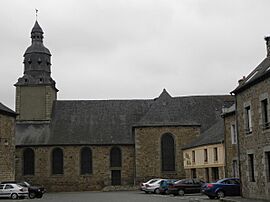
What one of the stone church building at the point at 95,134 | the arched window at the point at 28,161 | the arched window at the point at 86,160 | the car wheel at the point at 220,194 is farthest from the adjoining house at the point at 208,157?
the arched window at the point at 28,161

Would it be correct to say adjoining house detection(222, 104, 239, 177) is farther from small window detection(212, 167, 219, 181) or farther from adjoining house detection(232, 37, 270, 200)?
adjoining house detection(232, 37, 270, 200)

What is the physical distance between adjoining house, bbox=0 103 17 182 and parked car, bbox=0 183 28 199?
4.49 metres

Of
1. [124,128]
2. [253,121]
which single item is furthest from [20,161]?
[253,121]

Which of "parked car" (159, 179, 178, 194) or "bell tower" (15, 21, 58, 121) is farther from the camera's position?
"bell tower" (15, 21, 58, 121)

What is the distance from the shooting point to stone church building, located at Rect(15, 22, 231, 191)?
45844 mm

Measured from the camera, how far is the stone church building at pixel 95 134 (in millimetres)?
45844

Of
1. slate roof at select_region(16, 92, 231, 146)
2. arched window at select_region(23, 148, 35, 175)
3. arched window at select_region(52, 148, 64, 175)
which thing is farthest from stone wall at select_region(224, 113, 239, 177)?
arched window at select_region(23, 148, 35, 175)

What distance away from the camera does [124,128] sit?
49000mm

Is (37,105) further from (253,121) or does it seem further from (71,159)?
(253,121)

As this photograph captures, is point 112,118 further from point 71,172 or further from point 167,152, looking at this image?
point 167,152

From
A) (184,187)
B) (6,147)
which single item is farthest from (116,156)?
(184,187)

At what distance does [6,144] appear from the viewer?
35500mm

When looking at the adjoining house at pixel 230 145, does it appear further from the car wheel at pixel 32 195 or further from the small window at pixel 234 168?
the car wheel at pixel 32 195

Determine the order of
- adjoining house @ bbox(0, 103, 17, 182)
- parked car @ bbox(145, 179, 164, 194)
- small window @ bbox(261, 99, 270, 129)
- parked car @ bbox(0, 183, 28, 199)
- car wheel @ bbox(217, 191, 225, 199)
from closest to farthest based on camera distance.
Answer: small window @ bbox(261, 99, 270, 129)
car wheel @ bbox(217, 191, 225, 199)
parked car @ bbox(0, 183, 28, 199)
adjoining house @ bbox(0, 103, 17, 182)
parked car @ bbox(145, 179, 164, 194)
